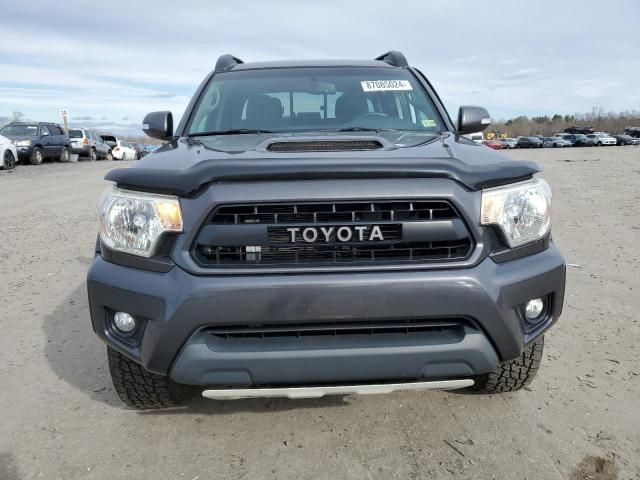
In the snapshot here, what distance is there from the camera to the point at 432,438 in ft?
8.16

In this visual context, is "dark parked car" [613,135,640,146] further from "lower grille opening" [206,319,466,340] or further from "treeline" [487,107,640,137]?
"lower grille opening" [206,319,466,340]

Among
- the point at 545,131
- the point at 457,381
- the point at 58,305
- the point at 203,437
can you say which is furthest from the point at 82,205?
the point at 545,131

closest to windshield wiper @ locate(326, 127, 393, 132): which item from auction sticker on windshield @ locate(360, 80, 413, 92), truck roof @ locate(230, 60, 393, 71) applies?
auction sticker on windshield @ locate(360, 80, 413, 92)

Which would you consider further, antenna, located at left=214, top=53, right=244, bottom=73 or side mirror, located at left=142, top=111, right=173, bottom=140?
antenna, located at left=214, top=53, right=244, bottom=73

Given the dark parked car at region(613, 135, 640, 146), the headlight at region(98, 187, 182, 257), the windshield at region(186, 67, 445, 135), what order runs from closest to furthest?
the headlight at region(98, 187, 182, 257)
the windshield at region(186, 67, 445, 135)
the dark parked car at region(613, 135, 640, 146)

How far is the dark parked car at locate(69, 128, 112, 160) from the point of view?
87.9 feet

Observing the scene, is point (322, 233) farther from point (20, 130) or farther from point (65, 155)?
point (65, 155)

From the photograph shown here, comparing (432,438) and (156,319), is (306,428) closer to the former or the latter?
(432,438)

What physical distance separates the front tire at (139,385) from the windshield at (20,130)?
21588mm

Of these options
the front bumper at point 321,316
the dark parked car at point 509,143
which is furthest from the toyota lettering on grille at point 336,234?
the dark parked car at point 509,143

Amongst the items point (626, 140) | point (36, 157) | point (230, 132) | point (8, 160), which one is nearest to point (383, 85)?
point (230, 132)

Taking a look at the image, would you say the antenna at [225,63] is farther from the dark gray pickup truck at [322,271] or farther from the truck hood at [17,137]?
the truck hood at [17,137]

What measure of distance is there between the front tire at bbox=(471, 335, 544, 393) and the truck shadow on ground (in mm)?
738

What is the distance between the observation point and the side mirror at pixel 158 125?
358 centimetres
